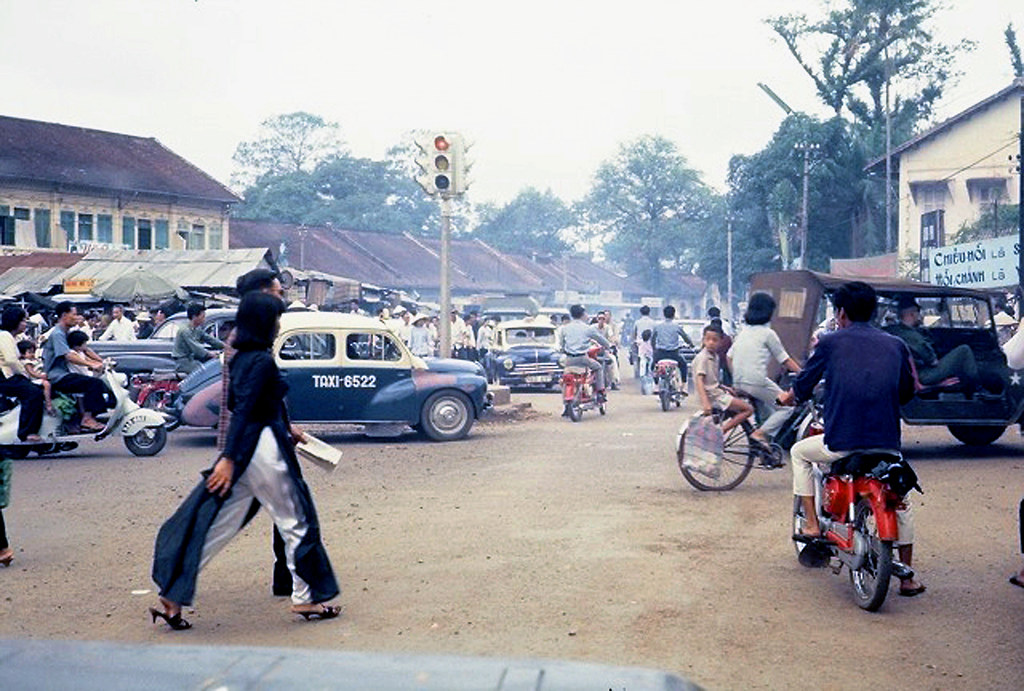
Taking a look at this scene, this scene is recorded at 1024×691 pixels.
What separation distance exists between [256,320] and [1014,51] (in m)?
40.2

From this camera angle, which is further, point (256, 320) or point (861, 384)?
point (861, 384)

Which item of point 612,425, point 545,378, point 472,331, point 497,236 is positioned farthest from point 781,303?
point 497,236

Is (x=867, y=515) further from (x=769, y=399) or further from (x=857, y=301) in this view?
(x=769, y=399)

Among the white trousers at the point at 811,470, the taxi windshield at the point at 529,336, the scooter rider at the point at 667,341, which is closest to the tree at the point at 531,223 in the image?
the taxi windshield at the point at 529,336

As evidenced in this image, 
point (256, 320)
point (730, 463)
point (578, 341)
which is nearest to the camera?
point (256, 320)

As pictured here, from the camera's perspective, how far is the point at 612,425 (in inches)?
705

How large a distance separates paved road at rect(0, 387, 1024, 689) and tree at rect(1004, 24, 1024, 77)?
3230 centimetres

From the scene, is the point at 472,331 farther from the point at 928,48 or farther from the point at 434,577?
the point at 928,48

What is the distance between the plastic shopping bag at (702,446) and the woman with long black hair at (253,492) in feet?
16.6

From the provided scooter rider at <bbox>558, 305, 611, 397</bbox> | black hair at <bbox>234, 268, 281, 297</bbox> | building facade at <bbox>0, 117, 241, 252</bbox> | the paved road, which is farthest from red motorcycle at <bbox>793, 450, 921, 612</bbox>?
building facade at <bbox>0, 117, 241, 252</bbox>

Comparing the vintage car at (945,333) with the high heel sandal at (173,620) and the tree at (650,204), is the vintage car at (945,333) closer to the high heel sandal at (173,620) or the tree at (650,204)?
the high heel sandal at (173,620)

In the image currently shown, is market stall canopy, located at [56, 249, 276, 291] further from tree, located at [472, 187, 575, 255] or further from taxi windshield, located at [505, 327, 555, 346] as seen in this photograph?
tree, located at [472, 187, 575, 255]

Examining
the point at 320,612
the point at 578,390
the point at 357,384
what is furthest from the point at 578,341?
the point at 320,612

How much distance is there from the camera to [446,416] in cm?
1533
